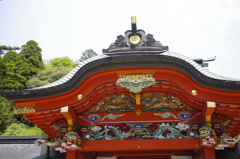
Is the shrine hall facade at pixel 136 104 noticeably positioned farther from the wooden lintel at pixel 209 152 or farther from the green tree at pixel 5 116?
the green tree at pixel 5 116

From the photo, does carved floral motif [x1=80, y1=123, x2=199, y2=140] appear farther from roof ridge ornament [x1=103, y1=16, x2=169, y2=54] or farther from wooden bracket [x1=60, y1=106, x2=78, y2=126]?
roof ridge ornament [x1=103, y1=16, x2=169, y2=54]

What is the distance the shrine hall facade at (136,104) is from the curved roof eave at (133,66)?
20 millimetres

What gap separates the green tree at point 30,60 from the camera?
3241 centimetres

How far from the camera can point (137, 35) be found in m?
5.93

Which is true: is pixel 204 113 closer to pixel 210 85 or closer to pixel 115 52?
pixel 210 85

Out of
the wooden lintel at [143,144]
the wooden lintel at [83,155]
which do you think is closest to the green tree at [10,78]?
the wooden lintel at [83,155]

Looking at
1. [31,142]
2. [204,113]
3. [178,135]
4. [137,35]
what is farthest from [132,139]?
[31,142]

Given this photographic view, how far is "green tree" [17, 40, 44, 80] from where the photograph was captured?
32.4m

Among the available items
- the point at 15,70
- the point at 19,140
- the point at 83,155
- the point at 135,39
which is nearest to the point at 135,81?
the point at 135,39

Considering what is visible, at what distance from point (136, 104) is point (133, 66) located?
127 cm

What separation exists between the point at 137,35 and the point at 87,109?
254 centimetres

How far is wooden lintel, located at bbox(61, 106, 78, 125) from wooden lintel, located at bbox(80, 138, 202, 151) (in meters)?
0.76

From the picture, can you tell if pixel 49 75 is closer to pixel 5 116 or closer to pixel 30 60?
pixel 30 60

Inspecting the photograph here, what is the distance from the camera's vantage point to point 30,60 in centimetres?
3453
